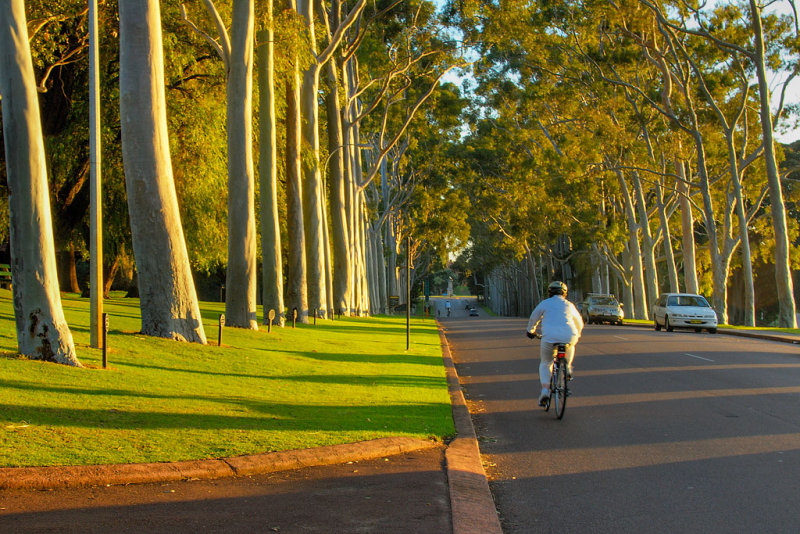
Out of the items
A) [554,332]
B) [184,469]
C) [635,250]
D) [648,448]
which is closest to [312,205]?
[554,332]

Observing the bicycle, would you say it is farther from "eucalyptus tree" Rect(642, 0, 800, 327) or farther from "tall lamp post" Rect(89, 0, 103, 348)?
"eucalyptus tree" Rect(642, 0, 800, 327)

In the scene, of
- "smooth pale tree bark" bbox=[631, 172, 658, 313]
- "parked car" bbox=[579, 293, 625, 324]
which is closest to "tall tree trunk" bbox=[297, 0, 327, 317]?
"parked car" bbox=[579, 293, 625, 324]

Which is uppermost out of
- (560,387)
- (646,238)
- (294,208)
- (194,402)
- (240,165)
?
(240,165)

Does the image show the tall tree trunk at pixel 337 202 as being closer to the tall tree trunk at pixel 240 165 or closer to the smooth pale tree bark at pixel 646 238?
the tall tree trunk at pixel 240 165

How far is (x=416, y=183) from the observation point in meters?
56.5

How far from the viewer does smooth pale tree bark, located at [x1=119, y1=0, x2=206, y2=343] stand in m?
14.1

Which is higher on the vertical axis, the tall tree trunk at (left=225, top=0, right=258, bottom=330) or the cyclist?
the tall tree trunk at (left=225, top=0, right=258, bottom=330)

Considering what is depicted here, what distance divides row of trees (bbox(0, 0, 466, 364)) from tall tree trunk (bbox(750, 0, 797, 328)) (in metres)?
12.8

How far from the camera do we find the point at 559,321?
38.5 ft

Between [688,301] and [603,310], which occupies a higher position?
[688,301]

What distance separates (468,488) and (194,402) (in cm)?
432

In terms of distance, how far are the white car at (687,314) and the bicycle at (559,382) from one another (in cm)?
2321

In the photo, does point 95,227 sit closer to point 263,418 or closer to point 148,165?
point 148,165

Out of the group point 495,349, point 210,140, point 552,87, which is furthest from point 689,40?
point 210,140
